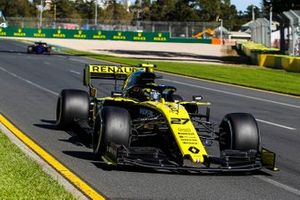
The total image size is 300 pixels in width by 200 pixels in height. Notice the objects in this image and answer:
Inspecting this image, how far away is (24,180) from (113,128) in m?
1.63

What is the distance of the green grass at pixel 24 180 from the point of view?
248 inches

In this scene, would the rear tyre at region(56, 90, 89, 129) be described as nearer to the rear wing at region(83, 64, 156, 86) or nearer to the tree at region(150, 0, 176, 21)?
the rear wing at region(83, 64, 156, 86)

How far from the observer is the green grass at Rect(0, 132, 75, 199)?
630 centimetres

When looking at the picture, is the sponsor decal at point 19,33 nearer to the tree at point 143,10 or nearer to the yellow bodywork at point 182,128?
the yellow bodywork at point 182,128

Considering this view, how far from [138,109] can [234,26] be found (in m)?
174

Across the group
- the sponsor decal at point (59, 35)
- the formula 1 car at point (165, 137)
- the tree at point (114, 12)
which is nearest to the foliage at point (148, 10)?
the tree at point (114, 12)

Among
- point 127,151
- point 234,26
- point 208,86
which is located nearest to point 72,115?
point 127,151

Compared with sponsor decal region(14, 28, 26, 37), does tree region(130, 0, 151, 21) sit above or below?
above

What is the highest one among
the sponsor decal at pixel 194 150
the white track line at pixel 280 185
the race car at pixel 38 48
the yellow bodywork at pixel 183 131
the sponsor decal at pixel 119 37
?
the sponsor decal at pixel 119 37

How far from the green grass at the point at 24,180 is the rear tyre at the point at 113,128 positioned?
37.1 inches

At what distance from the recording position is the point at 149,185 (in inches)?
288

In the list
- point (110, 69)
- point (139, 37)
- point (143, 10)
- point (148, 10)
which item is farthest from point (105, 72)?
point (143, 10)

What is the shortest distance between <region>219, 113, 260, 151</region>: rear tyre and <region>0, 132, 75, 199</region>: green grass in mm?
2606

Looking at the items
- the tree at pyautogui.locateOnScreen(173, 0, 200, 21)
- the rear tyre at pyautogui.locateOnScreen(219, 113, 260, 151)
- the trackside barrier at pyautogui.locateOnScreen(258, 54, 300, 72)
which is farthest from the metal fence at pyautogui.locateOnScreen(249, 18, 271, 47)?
the tree at pyautogui.locateOnScreen(173, 0, 200, 21)
